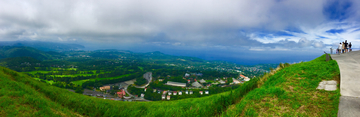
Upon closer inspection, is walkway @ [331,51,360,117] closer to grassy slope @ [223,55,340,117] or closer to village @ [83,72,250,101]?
grassy slope @ [223,55,340,117]

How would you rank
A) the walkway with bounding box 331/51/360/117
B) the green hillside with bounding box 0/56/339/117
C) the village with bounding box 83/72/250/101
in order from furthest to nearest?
the village with bounding box 83/72/250/101, the green hillside with bounding box 0/56/339/117, the walkway with bounding box 331/51/360/117

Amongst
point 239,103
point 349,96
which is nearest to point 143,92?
point 239,103

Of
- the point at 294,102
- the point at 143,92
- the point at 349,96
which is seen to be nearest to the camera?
the point at 349,96

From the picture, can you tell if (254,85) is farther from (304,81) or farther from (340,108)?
(340,108)

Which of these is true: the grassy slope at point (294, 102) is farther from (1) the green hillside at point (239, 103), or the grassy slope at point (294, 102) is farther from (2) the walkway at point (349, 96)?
(2) the walkway at point (349, 96)

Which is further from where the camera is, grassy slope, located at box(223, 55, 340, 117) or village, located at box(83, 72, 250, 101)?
village, located at box(83, 72, 250, 101)

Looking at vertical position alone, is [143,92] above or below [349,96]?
below

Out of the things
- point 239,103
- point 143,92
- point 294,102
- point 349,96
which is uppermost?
point 349,96

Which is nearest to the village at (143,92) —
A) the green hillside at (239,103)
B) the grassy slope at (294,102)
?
the green hillside at (239,103)

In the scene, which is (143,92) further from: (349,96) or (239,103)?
(349,96)

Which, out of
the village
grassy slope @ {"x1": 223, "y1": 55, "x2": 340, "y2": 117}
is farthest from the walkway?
the village

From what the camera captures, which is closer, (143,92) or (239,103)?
(239,103)
